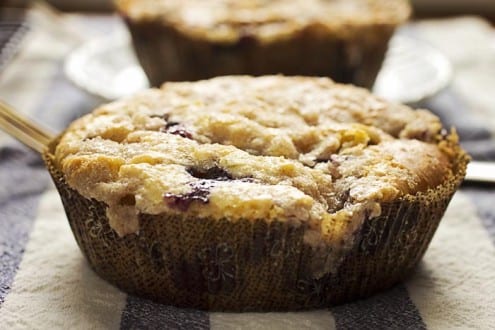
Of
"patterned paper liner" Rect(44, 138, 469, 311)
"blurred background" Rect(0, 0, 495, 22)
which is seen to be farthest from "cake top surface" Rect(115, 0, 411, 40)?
"blurred background" Rect(0, 0, 495, 22)

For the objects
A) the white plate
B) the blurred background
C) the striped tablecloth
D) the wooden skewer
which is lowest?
the blurred background

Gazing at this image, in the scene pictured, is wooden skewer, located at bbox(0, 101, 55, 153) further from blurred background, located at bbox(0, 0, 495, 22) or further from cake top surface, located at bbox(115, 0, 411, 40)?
blurred background, located at bbox(0, 0, 495, 22)

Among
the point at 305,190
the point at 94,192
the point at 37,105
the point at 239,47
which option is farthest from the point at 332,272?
the point at 37,105

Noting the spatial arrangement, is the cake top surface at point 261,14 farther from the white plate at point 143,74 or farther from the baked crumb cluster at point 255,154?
the baked crumb cluster at point 255,154

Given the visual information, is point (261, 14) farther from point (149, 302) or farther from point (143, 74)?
point (149, 302)

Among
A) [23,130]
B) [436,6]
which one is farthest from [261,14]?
[436,6]

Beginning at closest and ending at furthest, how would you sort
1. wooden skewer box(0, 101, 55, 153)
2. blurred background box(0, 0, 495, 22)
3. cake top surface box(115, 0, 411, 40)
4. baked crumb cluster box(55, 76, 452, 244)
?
baked crumb cluster box(55, 76, 452, 244), wooden skewer box(0, 101, 55, 153), cake top surface box(115, 0, 411, 40), blurred background box(0, 0, 495, 22)
